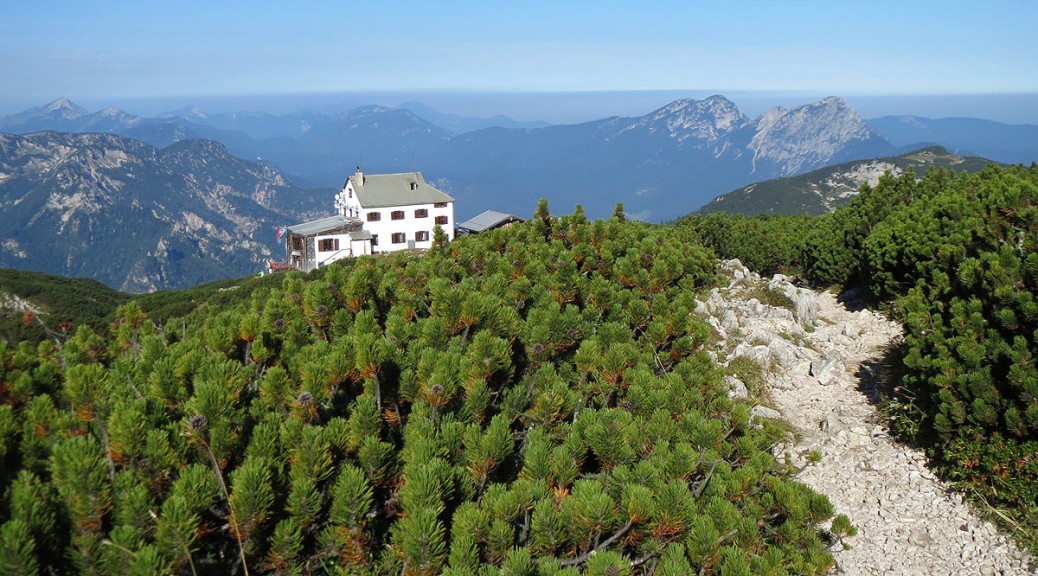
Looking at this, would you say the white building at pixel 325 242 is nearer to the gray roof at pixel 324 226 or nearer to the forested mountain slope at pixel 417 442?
the gray roof at pixel 324 226

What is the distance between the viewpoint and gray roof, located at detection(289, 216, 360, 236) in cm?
4970

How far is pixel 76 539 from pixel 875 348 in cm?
1310

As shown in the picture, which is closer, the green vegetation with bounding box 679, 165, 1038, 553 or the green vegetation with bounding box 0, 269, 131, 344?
the green vegetation with bounding box 679, 165, 1038, 553

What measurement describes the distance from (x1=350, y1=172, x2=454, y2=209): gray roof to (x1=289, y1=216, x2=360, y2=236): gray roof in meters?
1.98

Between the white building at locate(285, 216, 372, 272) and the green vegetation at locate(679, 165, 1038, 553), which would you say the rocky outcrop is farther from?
the white building at locate(285, 216, 372, 272)

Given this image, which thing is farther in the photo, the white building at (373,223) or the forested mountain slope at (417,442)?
the white building at (373,223)

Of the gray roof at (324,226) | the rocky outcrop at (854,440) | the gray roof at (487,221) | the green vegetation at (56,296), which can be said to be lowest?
the green vegetation at (56,296)

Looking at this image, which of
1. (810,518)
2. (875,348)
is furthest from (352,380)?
(875,348)

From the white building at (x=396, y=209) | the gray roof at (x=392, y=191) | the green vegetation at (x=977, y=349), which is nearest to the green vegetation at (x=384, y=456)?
the green vegetation at (x=977, y=349)

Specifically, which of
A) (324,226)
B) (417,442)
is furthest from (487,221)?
(417,442)

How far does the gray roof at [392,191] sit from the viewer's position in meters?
53.0

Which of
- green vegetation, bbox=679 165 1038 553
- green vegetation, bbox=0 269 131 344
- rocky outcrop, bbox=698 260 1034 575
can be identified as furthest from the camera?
green vegetation, bbox=0 269 131 344

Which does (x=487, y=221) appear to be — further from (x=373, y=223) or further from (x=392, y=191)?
(x=392, y=191)

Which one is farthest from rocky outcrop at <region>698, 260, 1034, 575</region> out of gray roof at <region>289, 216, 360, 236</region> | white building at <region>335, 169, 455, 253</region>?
gray roof at <region>289, 216, 360, 236</region>
